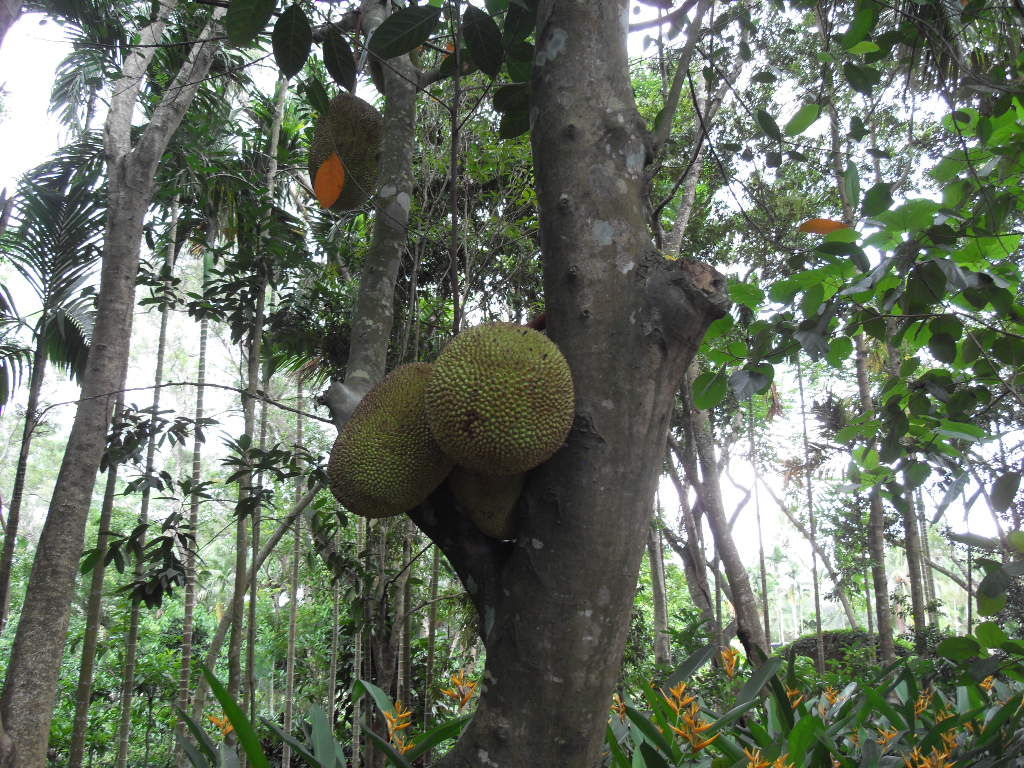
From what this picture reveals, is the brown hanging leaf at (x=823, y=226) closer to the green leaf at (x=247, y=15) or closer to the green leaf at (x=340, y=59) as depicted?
the green leaf at (x=340, y=59)

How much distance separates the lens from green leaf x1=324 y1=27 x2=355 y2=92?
1076 mm

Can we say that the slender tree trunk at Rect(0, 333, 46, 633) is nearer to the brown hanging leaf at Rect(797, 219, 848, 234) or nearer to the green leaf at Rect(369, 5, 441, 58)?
the green leaf at Rect(369, 5, 441, 58)

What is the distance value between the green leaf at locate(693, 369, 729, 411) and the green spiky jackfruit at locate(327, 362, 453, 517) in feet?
2.07

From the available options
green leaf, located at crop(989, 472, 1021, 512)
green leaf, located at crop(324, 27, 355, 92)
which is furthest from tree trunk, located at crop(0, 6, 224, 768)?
green leaf, located at crop(989, 472, 1021, 512)

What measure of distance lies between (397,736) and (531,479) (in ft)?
2.61

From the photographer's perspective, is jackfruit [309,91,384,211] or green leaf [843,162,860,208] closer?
green leaf [843,162,860,208]

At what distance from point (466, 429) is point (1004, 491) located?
852 millimetres

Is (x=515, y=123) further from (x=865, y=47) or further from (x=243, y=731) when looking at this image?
(x=243, y=731)

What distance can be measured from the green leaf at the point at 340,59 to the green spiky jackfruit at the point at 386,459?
0.52m

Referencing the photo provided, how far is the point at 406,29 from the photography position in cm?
101

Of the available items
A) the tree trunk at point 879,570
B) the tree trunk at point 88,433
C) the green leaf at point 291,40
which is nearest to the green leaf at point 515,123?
the green leaf at point 291,40

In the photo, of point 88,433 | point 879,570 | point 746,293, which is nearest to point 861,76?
point 746,293

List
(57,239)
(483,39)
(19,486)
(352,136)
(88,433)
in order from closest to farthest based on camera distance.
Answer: (483,39) → (352,136) → (88,433) → (19,486) → (57,239)

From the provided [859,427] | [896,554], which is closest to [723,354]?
[859,427]
